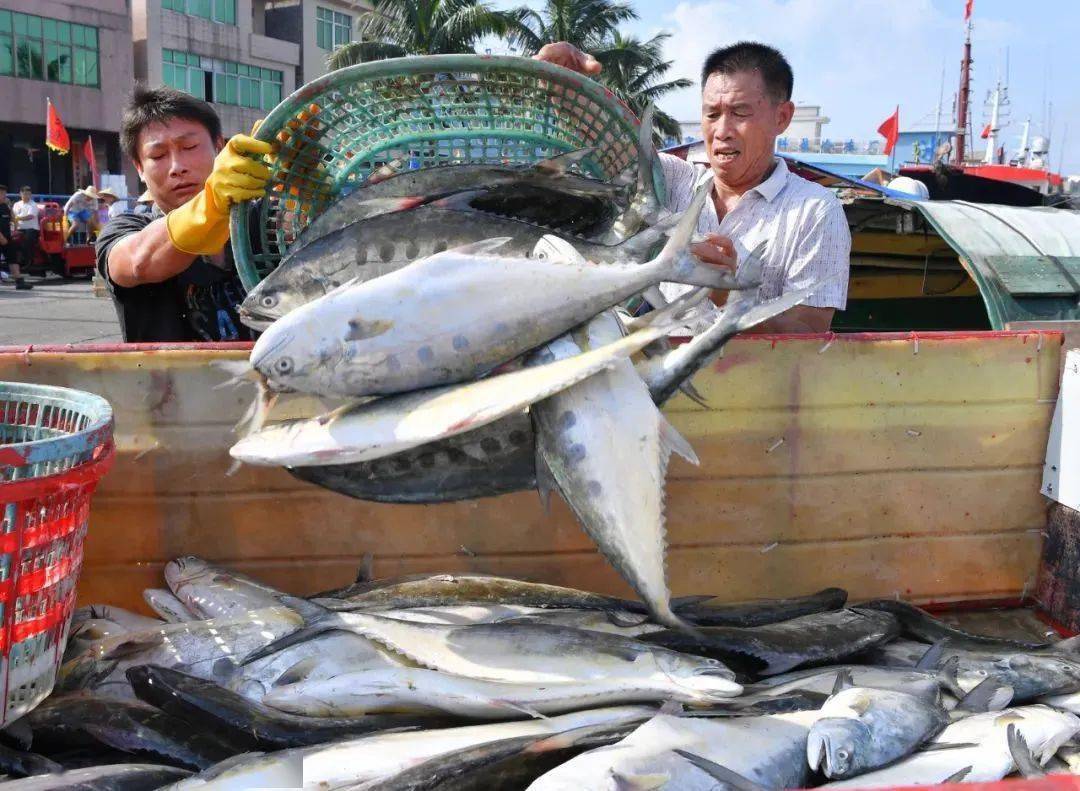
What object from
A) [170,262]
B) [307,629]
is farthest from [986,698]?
[170,262]

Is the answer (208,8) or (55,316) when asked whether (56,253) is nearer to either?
(55,316)

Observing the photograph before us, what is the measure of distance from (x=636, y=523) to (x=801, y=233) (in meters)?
1.96

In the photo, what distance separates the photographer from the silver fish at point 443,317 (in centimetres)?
193

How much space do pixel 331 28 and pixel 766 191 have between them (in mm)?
52844

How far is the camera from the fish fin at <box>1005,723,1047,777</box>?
1956 mm

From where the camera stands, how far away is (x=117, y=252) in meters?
3.28

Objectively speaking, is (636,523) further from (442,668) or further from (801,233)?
(801,233)

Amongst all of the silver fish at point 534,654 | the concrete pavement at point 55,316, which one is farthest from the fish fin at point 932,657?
the concrete pavement at point 55,316

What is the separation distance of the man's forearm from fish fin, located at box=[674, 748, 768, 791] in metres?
2.39

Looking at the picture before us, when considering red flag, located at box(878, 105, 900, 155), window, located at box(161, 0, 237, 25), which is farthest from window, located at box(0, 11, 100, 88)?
red flag, located at box(878, 105, 900, 155)

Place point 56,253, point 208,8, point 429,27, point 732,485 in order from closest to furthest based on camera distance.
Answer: point 732,485 → point 56,253 → point 429,27 → point 208,8

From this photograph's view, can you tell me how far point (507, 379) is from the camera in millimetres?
1960

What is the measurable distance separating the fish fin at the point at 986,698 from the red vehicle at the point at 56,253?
24.0 m

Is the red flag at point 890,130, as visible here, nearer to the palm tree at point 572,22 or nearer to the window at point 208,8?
the palm tree at point 572,22
